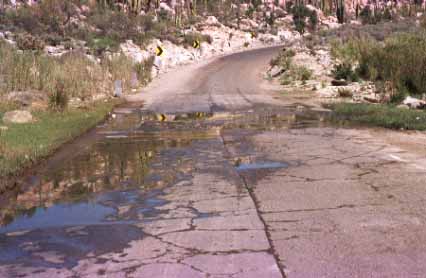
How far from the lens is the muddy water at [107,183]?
7.38 metres

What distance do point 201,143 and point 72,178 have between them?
13.3 ft

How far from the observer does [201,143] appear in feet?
47.2

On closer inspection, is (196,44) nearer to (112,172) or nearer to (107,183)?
(112,172)

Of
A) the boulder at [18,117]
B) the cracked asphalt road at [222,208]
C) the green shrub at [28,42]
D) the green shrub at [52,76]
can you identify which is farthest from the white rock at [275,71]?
the cracked asphalt road at [222,208]

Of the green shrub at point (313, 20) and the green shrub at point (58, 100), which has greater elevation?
the green shrub at point (313, 20)

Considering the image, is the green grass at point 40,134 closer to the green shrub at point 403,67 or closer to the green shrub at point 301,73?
the green shrub at point 403,67

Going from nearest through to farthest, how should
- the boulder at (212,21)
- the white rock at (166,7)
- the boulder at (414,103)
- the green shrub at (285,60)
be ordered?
the boulder at (414,103) → the green shrub at (285,60) → the boulder at (212,21) → the white rock at (166,7)

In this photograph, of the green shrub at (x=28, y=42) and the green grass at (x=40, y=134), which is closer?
the green grass at (x=40, y=134)

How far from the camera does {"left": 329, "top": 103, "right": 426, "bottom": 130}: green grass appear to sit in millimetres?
16248

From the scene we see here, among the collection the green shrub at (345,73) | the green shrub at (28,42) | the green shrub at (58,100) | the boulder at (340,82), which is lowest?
the green shrub at (58,100)

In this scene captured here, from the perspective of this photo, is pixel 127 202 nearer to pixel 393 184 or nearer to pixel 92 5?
pixel 393 184

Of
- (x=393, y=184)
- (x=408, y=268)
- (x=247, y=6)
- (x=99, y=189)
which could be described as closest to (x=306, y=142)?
(x=393, y=184)

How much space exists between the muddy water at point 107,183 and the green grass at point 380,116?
103cm

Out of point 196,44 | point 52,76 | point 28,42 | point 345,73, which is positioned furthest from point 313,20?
point 52,76
